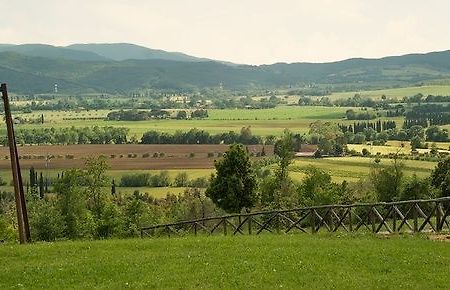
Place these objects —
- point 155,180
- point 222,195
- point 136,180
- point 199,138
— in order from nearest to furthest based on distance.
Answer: point 222,195, point 155,180, point 136,180, point 199,138

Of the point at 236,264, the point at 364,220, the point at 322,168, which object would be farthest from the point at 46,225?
the point at 322,168

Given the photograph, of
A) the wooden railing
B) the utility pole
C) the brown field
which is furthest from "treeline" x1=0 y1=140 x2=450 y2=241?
the brown field

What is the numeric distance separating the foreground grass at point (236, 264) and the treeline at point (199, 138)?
147m

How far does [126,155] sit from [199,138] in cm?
3431

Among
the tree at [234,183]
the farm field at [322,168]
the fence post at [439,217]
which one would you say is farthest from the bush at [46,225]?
the farm field at [322,168]

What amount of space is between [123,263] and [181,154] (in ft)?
415

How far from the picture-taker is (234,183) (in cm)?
5131

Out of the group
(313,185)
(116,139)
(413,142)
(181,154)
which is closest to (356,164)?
(413,142)

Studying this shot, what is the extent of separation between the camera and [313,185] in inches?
2591

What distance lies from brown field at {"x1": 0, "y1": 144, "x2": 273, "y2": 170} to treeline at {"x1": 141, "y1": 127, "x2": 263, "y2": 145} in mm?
8984

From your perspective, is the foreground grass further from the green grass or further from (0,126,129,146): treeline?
(0,126,129,146): treeline

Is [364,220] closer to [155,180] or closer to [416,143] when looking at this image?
[155,180]

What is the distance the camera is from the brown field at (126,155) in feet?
432

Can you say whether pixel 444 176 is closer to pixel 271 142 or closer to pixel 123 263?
pixel 123 263
